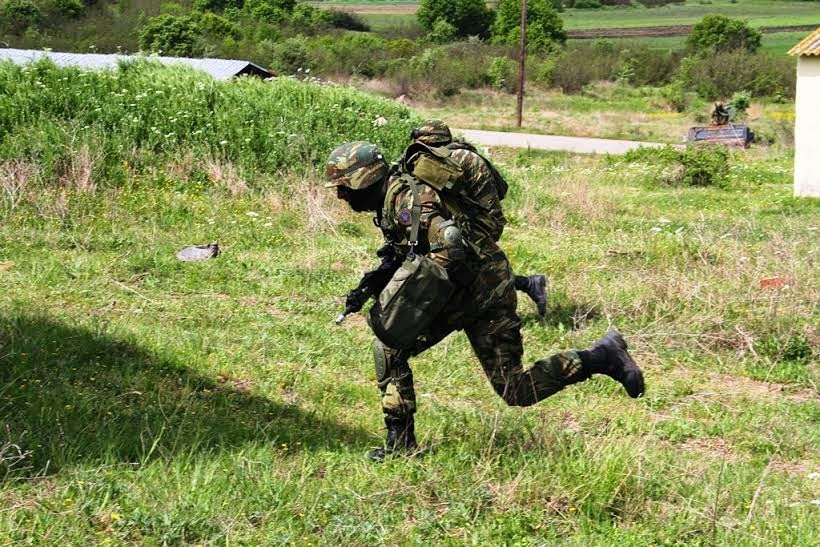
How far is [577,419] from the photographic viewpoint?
5770 millimetres

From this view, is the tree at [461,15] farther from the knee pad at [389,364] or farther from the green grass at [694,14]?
the knee pad at [389,364]

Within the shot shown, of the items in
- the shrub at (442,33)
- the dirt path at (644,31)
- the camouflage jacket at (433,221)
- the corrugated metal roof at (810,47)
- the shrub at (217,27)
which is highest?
the camouflage jacket at (433,221)

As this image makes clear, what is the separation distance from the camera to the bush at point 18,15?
49.9 m

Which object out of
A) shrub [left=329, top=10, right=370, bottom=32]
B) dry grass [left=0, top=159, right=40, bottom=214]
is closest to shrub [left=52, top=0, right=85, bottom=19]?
shrub [left=329, top=10, right=370, bottom=32]

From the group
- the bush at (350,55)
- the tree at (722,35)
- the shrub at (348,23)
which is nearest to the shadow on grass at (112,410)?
the bush at (350,55)

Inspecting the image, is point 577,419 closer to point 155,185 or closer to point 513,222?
point 513,222

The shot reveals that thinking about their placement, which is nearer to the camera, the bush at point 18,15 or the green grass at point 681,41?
the bush at point 18,15

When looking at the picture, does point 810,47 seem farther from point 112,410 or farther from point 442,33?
point 442,33

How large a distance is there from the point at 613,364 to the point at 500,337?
0.56 m

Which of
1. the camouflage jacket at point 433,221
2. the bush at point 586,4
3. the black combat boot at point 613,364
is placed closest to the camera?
the camouflage jacket at point 433,221

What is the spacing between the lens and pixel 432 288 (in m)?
4.59

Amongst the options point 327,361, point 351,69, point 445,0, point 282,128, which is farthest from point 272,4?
point 327,361

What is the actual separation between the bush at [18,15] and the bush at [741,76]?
97.1 ft

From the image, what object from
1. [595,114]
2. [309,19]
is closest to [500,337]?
[595,114]
